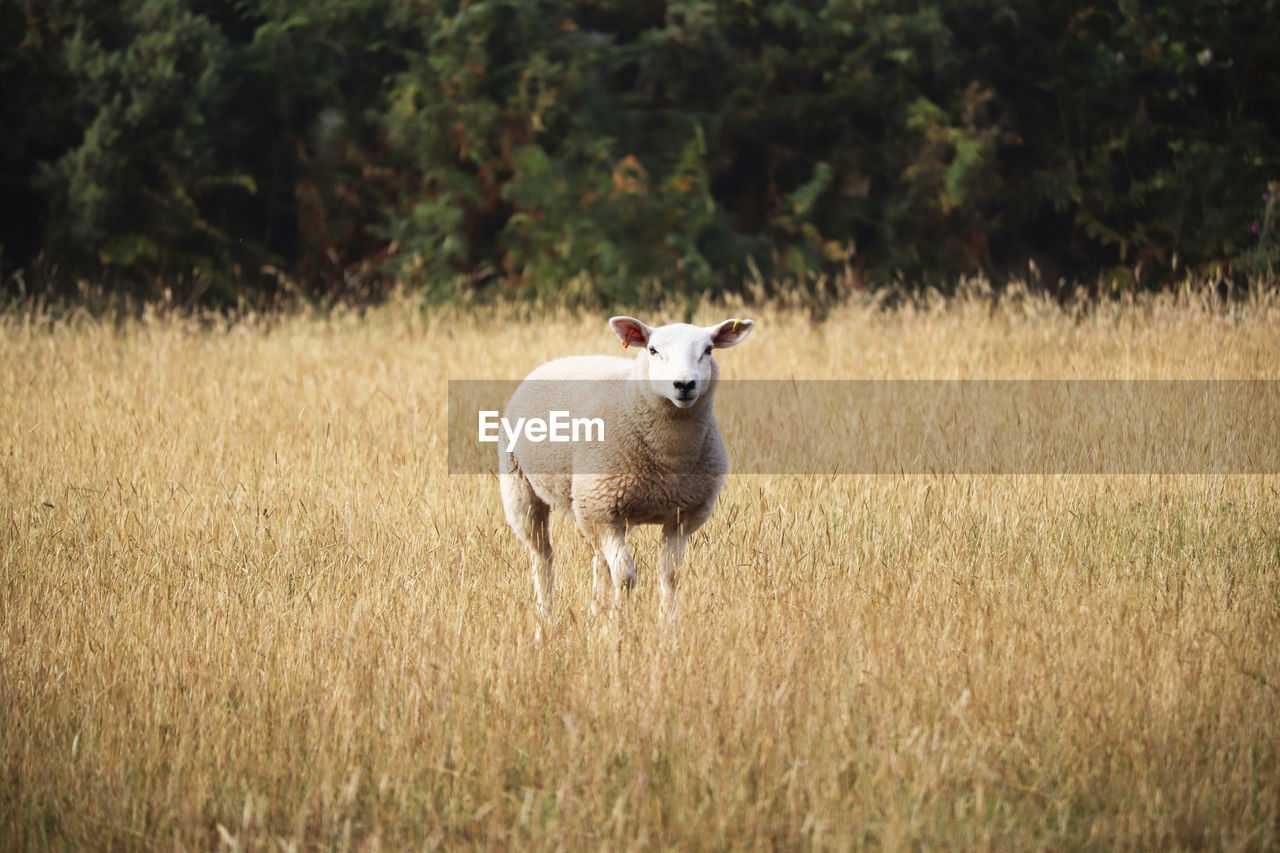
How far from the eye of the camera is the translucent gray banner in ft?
19.1

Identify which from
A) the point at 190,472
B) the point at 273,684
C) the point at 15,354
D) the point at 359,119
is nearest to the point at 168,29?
the point at 359,119

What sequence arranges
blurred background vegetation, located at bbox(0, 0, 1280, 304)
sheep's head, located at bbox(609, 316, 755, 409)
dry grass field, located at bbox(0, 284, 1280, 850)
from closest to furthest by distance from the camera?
dry grass field, located at bbox(0, 284, 1280, 850)
sheep's head, located at bbox(609, 316, 755, 409)
blurred background vegetation, located at bbox(0, 0, 1280, 304)

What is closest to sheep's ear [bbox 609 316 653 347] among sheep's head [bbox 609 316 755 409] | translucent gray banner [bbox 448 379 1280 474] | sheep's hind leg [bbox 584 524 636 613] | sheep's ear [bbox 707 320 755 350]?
sheep's head [bbox 609 316 755 409]

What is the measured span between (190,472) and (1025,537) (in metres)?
3.96

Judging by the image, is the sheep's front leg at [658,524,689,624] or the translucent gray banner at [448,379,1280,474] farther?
the translucent gray banner at [448,379,1280,474]

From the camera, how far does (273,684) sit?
338 centimetres

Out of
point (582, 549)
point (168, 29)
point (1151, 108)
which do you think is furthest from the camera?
point (1151, 108)

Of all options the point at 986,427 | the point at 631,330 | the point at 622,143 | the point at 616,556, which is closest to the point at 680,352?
the point at 631,330

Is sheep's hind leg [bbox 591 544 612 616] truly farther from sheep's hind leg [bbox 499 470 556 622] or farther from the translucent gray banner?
the translucent gray banner

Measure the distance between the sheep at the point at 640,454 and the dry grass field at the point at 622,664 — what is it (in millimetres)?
227

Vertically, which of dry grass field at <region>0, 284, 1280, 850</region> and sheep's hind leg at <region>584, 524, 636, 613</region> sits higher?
sheep's hind leg at <region>584, 524, 636, 613</region>

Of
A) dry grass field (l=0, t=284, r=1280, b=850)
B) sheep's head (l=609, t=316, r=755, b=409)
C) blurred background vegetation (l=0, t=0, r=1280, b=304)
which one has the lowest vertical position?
dry grass field (l=0, t=284, r=1280, b=850)

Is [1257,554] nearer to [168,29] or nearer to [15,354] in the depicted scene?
[15,354]

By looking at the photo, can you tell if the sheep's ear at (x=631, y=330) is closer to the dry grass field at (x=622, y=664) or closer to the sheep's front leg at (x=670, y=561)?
the sheep's front leg at (x=670, y=561)
